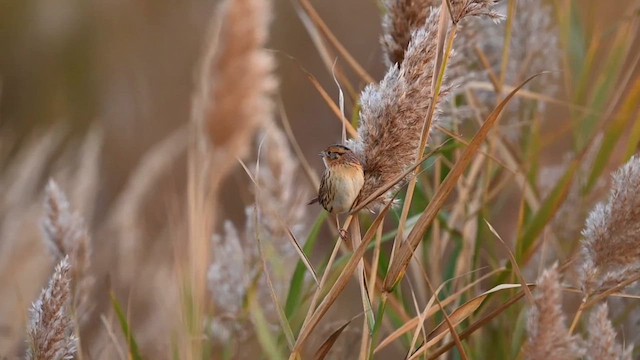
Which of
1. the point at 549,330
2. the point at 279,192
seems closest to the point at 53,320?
the point at 549,330

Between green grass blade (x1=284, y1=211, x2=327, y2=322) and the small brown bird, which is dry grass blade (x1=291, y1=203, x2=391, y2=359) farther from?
green grass blade (x1=284, y1=211, x2=327, y2=322)

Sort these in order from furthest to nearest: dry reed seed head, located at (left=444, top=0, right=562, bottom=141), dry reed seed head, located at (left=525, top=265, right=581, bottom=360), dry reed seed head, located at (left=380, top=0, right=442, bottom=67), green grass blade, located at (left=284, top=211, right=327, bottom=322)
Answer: dry reed seed head, located at (left=444, top=0, right=562, bottom=141), green grass blade, located at (left=284, top=211, right=327, bottom=322), dry reed seed head, located at (left=380, top=0, right=442, bottom=67), dry reed seed head, located at (left=525, top=265, right=581, bottom=360)

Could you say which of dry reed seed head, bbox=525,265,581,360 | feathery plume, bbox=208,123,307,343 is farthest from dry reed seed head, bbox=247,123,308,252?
dry reed seed head, bbox=525,265,581,360

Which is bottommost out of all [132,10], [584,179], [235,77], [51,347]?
[584,179]

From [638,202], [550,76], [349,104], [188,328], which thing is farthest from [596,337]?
[550,76]

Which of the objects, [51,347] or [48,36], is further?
[48,36]

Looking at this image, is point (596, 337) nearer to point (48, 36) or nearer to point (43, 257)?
point (43, 257)
